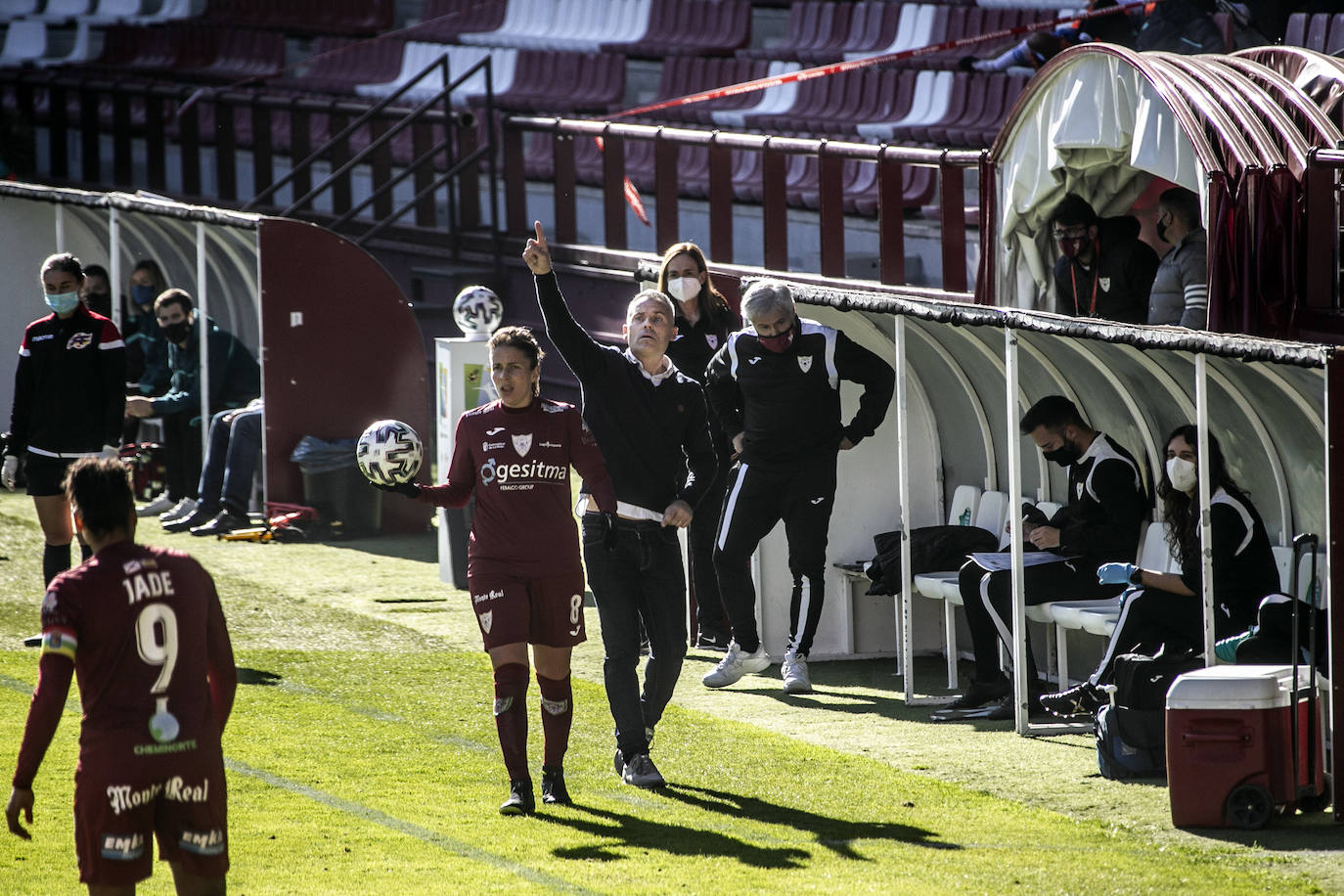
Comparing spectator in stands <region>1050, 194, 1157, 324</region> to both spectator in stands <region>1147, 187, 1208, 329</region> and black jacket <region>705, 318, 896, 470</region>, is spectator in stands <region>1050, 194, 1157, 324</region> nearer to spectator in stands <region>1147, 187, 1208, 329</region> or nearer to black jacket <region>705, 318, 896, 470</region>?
spectator in stands <region>1147, 187, 1208, 329</region>

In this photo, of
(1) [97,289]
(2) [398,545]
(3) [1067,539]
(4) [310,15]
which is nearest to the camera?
(3) [1067,539]

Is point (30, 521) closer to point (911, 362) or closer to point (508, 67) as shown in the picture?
point (911, 362)

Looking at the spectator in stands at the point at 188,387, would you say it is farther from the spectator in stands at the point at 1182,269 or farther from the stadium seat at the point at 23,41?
the stadium seat at the point at 23,41

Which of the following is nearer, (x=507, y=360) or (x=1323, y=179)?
(x=507, y=360)

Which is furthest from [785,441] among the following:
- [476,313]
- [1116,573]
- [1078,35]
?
[1078,35]

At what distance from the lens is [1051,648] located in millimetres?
9594

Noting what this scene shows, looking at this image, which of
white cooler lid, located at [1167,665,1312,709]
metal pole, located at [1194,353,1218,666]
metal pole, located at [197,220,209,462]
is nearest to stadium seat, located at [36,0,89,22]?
metal pole, located at [197,220,209,462]

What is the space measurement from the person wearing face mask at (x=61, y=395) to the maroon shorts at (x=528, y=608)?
12.0ft

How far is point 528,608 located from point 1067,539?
277 centimetres

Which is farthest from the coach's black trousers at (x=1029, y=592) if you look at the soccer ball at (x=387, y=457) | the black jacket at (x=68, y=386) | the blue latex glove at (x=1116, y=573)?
the black jacket at (x=68, y=386)

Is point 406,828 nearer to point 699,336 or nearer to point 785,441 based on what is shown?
point 785,441

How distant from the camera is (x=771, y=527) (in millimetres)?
9648

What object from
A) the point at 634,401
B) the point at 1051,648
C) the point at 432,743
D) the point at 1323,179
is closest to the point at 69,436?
the point at 432,743

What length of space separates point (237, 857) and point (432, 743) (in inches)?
71.3
